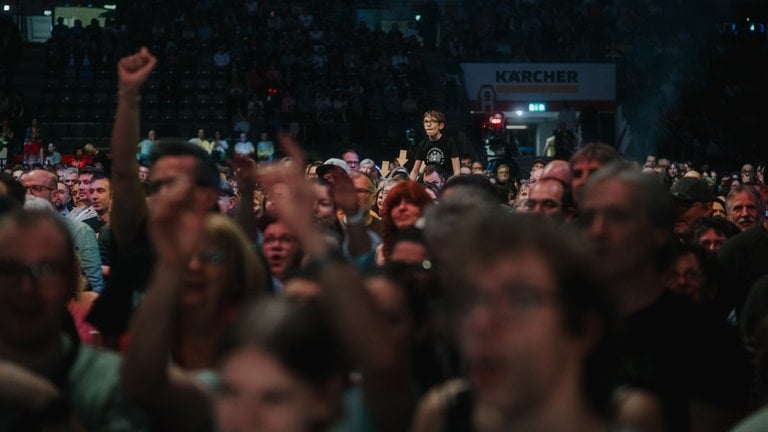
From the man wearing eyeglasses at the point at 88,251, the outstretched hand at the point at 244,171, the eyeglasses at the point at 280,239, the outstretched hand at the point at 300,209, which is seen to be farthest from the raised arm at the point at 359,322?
the man wearing eyeglasses at the point at 88,251

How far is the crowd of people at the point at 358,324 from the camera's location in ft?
8.18

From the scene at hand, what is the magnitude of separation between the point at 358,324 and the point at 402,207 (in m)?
2.99

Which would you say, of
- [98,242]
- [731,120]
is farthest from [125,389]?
[731,120]

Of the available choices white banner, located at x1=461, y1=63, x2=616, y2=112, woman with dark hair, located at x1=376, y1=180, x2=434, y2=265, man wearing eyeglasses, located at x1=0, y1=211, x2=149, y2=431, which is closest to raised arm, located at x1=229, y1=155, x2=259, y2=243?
woman with dark hair, located at x1=376, y1=180, x2=434, y2=265

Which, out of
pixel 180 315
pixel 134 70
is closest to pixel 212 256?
pixel 180 315

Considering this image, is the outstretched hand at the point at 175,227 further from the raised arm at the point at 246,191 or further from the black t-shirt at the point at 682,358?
the raised arm at the point at 246,191

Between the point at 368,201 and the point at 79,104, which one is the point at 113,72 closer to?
the point at 79,104

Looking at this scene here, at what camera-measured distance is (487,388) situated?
2.42 meters

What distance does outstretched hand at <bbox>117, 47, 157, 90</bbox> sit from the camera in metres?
4.84

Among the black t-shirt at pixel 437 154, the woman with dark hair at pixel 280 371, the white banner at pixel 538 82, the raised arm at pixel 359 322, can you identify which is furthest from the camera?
the white banner at pixel 538 82

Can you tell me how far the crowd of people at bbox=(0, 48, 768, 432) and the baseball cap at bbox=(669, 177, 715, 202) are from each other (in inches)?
136

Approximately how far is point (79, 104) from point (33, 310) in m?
27.5

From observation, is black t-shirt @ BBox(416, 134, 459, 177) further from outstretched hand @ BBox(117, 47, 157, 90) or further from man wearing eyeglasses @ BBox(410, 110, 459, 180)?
outstretched hand @ BBox(117, 47, 157, 90)

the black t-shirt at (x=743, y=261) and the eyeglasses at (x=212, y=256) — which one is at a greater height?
the eyeglasses at (x=212, y=256)
